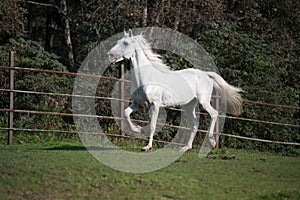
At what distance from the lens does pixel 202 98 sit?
38.4 feet

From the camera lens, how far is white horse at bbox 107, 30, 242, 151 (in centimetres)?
1045

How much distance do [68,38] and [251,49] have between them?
21.5ft

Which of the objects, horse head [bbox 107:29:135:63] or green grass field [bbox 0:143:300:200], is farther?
horse head [bbox 107:29:135:63]

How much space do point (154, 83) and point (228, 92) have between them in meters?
2.78

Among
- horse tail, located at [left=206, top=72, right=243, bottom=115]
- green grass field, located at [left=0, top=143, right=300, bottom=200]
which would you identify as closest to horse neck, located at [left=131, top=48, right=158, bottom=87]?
green grass field, located at [left=0, top=143, right=300, bottom=200]

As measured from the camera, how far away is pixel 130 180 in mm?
7441

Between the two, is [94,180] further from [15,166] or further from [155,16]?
[155,16]

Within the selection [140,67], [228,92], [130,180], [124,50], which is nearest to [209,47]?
[228,92]

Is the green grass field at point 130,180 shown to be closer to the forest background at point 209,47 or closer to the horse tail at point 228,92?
the horse tail at point 228,92

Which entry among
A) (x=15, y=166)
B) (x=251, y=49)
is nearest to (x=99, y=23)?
(x=251, y=49)

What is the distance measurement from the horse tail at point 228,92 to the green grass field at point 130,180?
11.6 feet

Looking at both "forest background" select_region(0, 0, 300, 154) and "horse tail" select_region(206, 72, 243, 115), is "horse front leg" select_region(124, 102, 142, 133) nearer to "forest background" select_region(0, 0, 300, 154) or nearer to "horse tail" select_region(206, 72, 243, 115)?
"horse tail" select_region(206, 72, 243, 115)

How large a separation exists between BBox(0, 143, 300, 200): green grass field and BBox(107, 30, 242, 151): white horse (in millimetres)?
1604

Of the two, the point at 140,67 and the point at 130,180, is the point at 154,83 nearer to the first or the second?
the point at 140,67
